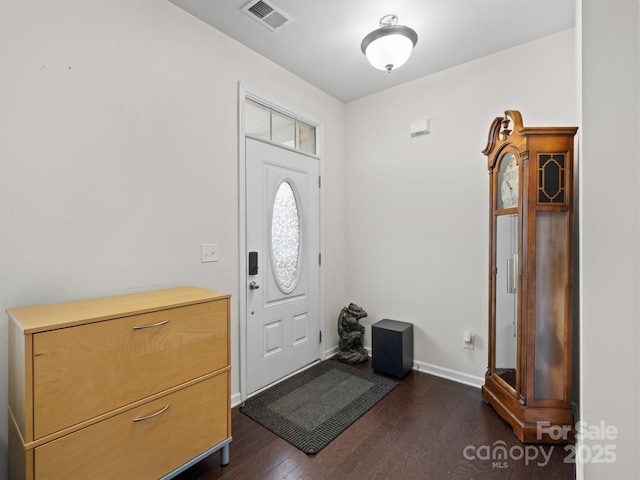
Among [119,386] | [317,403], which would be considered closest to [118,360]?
[119,386]

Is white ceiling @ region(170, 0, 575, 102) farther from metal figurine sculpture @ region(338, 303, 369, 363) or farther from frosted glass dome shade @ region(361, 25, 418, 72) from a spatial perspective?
metal figurine sculpture @ region(338, 303, 369, 363)

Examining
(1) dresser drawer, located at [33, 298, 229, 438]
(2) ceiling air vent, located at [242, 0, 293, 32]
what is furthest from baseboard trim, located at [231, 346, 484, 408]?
(2) ceiling air vent, located at [242, 0, 293, 32]

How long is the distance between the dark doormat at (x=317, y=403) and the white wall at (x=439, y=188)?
70 cm

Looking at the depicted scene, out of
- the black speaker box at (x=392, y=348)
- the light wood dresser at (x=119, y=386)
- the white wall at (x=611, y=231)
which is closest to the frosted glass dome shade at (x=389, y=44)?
the white wall at (x=611, y=231)

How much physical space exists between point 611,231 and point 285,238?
221 cm

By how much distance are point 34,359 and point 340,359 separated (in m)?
2.53

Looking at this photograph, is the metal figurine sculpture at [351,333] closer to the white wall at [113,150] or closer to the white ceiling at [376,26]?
the white wall at [113,150]

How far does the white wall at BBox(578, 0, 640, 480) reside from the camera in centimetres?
105

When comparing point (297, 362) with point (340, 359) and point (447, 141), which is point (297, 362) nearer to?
point (340, 359)

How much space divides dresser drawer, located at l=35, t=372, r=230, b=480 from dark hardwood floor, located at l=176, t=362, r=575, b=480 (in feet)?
0.81

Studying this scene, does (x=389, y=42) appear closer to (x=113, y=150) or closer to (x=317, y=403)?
(x=113, y=150)

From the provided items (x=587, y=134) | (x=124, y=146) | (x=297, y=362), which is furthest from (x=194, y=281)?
(x=587, y=134)

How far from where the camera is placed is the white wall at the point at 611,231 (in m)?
1.05

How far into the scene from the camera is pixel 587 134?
1.12 meters
